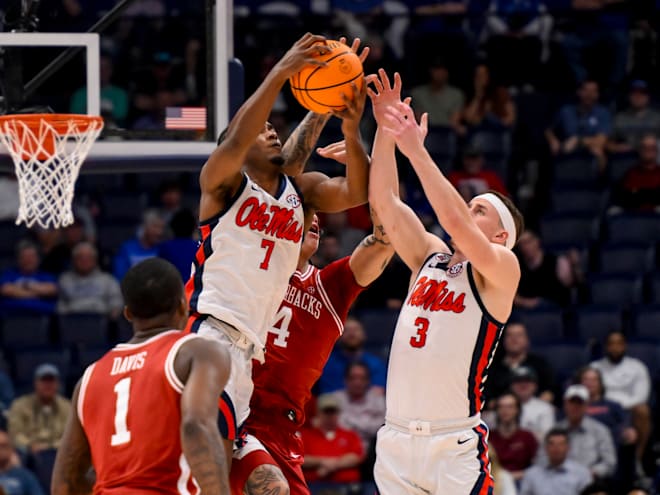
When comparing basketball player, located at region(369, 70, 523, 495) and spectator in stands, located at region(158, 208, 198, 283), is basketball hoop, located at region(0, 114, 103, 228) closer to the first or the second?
basketball player, located at region(369, 70, 523, 495)

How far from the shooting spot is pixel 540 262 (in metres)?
13.9

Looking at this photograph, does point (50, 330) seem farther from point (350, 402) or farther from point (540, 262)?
point (540, 262)

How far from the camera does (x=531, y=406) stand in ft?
40.0

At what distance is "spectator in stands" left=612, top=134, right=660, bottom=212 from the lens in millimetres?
14766

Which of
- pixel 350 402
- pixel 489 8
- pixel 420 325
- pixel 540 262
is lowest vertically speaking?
pixel 350 402

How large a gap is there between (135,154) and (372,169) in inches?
68.6

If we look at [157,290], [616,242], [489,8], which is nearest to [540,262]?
[616,242]

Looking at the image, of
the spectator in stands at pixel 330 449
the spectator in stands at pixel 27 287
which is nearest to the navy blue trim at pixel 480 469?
the spectator in stands at pixel 330 449

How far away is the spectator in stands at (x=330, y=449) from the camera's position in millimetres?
11516

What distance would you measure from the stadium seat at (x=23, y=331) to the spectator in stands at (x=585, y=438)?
512 centimetres

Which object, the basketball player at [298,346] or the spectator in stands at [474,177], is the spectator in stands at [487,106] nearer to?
the spectator in stands at [474,177]

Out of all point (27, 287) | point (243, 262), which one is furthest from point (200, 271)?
point (27, 287)

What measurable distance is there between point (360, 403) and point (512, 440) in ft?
4.69

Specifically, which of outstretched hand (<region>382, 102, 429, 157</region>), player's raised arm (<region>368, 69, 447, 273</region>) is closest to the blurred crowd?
player's raised arm (<region>368, 69, 447, 273</region>)
